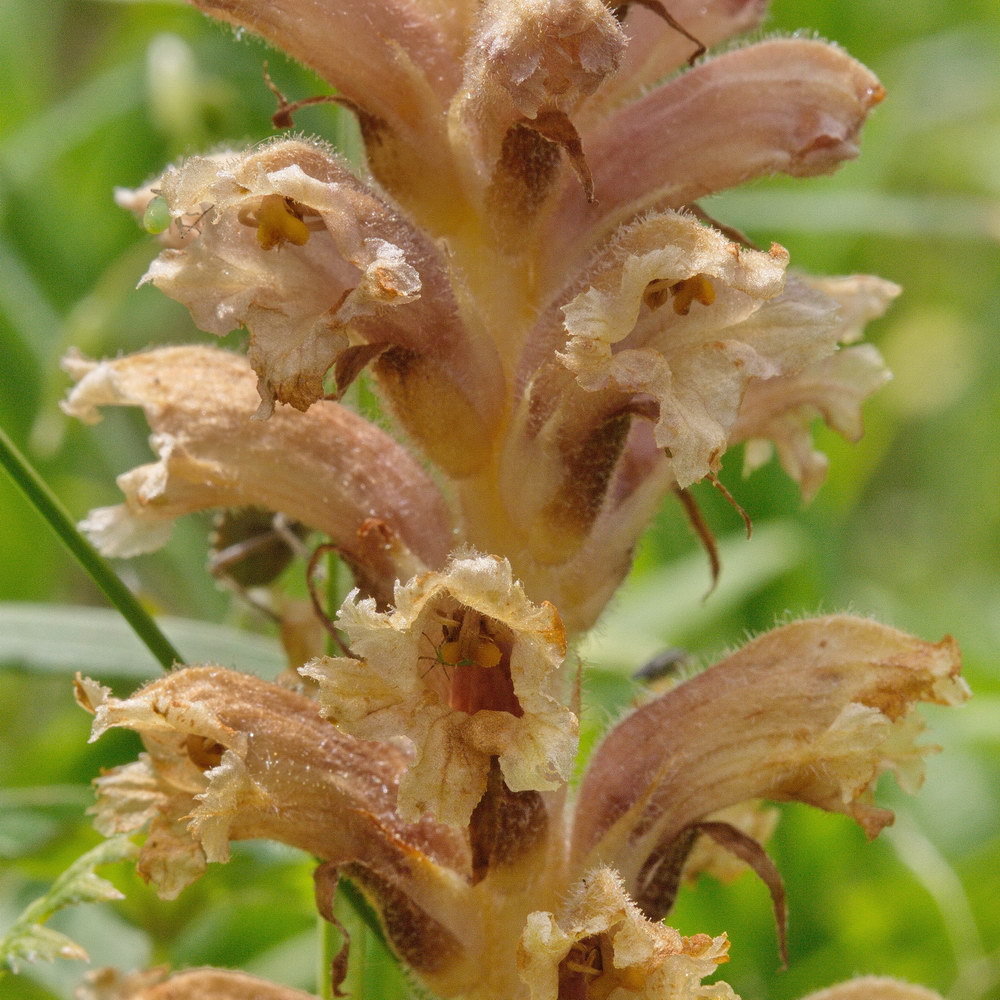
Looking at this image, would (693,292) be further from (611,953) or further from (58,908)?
(58,908)

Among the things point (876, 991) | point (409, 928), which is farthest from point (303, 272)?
point (876, 991)

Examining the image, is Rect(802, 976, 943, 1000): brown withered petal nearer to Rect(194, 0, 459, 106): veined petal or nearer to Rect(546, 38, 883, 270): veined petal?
Rect(546, 38, 883, 270): veined petal

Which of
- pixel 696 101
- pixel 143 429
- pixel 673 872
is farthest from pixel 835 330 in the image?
pixel 143 429

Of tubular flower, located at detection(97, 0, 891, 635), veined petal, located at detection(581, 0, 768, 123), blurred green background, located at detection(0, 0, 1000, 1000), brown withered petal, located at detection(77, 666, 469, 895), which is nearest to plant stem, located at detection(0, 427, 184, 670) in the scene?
brown withered petal, located at detection(77, 666, 469, 895)

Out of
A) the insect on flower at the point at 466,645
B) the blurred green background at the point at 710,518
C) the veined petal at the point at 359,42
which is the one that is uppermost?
the veined petal at the point at 359,42

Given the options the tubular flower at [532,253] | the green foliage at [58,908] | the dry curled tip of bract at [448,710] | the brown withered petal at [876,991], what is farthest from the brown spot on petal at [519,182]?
the brown withered petal at [876,991]

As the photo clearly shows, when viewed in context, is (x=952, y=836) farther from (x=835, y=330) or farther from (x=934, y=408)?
(x=934, y=408)

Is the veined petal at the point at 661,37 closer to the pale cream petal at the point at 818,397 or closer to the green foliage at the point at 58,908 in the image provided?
the pale cream petal at the point at 818,397
